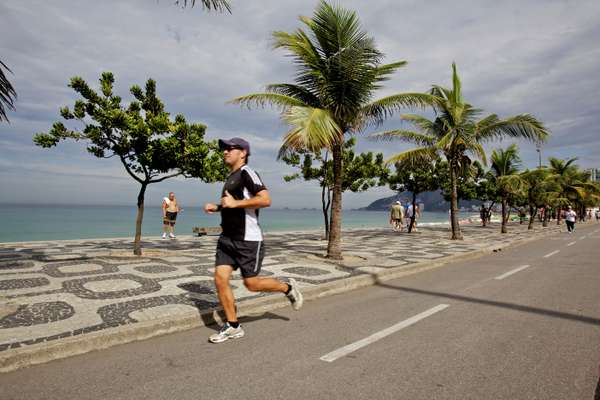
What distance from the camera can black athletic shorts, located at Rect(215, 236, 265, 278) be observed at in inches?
155

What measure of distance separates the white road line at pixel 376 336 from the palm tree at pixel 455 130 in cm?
1168

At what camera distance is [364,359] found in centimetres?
344

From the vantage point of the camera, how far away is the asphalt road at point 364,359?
2.83m

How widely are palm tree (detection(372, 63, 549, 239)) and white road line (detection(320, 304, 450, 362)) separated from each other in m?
11.7

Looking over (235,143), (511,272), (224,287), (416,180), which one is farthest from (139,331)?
(416,180)

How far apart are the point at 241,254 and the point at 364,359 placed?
1.57 m

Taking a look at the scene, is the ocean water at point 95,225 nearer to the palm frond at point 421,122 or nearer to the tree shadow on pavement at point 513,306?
the palm frond at point 421,122

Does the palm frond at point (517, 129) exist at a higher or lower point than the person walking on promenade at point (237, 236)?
higher

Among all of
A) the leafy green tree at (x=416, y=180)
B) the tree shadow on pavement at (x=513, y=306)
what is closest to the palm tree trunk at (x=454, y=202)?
the leafy green tree at (x=416, y=180)

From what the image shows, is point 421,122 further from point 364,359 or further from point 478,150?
point 364,359

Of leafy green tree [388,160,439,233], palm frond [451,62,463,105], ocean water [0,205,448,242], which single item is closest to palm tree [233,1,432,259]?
palm frond [451,62,463,105]

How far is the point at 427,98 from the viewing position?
33.6 feet

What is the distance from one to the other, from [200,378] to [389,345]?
6.15ft

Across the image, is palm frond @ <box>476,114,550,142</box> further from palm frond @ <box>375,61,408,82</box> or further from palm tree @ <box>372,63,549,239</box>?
palm frond @ <box>375,61,408,82</box>
